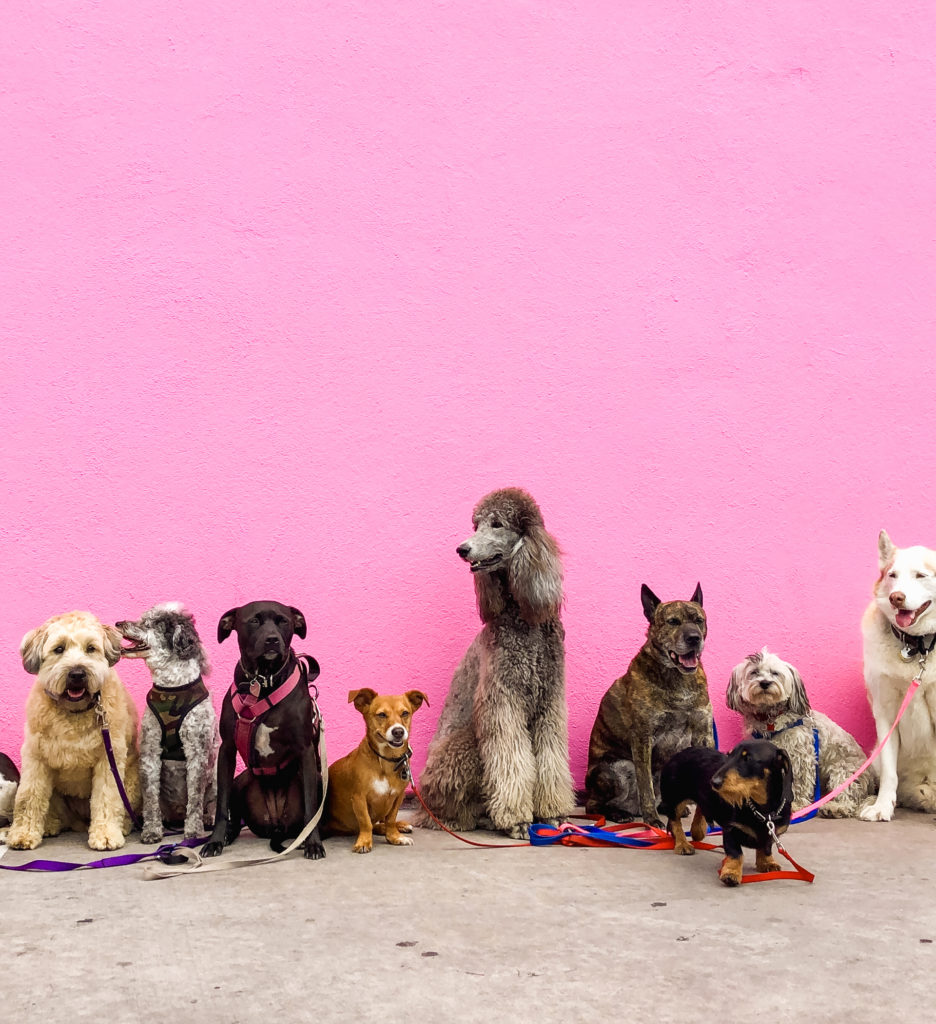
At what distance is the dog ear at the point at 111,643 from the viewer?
371 centimetres

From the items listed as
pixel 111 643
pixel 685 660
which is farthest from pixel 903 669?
pixel 111 643

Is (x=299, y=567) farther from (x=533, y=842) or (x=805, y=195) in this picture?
(x=805, y=195)

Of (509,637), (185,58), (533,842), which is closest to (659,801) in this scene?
(533,842)

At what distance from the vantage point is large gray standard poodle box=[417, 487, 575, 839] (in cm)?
389

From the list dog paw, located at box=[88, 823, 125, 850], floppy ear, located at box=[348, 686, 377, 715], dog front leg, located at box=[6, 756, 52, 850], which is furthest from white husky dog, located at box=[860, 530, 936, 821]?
dog front leg, located at box=[6, 756, 52, 850]

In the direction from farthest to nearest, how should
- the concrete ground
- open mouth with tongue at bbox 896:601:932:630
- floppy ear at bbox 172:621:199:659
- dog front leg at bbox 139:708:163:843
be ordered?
open mouth with tongue at bbox 896:601:932:630 < floppy ear at bbox 172:621:199:659 < dog front leg at bbox 139:708:163:843 < the concrete ground

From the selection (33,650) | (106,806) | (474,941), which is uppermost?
(33,650)

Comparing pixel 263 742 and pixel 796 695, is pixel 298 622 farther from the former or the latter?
pixel 796 695

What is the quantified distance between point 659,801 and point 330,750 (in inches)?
56.4

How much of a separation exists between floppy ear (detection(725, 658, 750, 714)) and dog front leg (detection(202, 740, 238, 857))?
2152mm

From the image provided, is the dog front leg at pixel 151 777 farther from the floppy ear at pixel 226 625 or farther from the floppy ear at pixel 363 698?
the floppy ear at pixel 363 698

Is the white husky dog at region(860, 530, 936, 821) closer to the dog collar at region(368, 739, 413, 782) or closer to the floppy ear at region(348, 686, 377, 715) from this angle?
the dog collar at region(368, 739, 413, 782)

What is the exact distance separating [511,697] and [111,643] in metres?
1.54

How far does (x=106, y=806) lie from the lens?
3.66 metres
